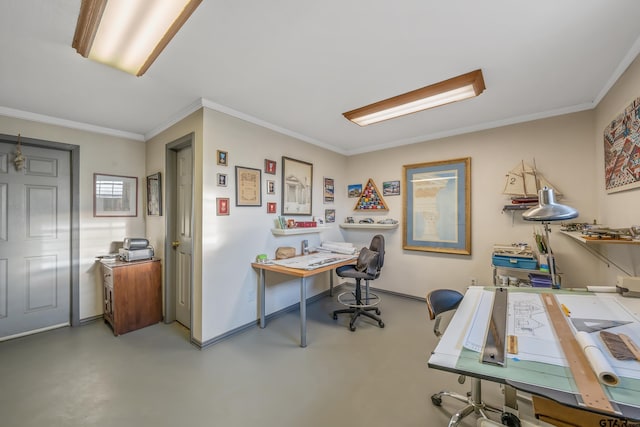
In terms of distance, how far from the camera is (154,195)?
3.44 meters

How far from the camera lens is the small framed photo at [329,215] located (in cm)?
439

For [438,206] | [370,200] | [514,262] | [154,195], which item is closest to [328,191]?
[370,200]

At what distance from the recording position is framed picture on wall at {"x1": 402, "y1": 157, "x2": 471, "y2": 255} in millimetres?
3559

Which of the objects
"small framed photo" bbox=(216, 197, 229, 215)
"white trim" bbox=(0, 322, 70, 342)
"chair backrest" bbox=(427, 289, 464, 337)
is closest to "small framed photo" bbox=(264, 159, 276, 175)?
"small framed photo" bbox=(216, 197, 229, 215)

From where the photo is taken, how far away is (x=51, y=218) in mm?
3033

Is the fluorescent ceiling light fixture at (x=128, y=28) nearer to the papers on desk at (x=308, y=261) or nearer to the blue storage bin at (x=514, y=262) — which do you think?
the papers on desk at (x=308, y=261)

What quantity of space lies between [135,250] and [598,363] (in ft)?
13.2

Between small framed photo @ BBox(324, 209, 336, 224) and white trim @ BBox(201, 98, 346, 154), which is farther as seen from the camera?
small framed photo @ BBox(324, 209, 336, 224)

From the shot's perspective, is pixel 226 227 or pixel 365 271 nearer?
pixel 226 227

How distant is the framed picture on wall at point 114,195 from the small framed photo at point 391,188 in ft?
12.8

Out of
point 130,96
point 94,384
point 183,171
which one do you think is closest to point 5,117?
point 130,96

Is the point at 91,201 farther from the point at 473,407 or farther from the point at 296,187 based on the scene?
the point at 473,407

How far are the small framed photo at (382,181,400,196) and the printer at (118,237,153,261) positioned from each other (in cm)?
365

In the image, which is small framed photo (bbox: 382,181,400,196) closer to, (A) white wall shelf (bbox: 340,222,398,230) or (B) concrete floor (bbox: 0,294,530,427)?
(A) white wall shelf (bbox: 340,222,398,230)
